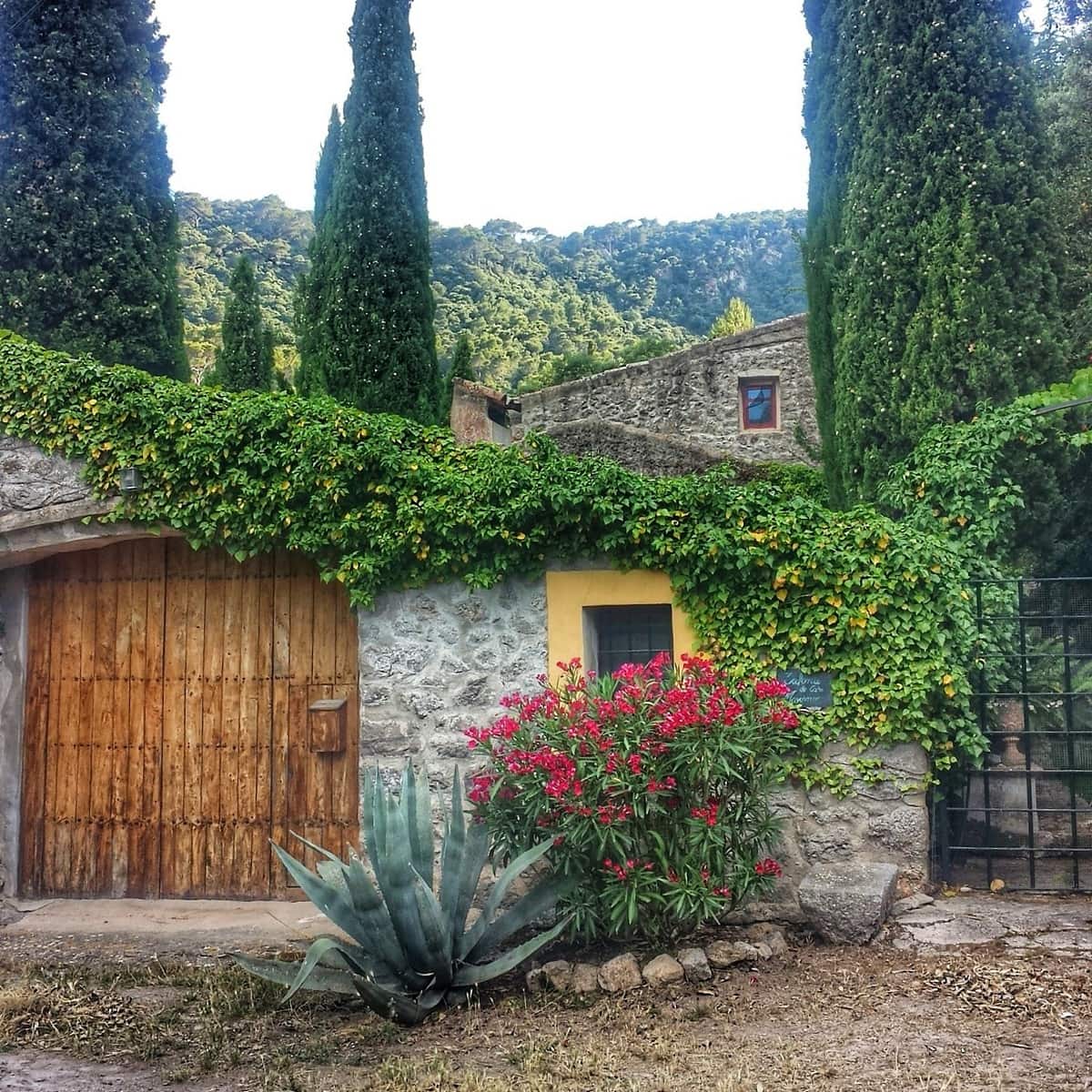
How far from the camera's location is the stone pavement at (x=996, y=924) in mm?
5133

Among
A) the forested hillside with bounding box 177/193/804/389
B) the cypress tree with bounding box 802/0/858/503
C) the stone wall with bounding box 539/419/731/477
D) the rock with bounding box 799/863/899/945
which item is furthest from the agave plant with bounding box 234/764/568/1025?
the forested hillside with bounding box 177/193/804/389

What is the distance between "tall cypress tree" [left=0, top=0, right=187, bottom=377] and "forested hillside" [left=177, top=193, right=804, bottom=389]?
1227cm

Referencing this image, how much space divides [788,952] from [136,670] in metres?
4.34

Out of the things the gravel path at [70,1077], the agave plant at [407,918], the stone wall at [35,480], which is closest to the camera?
the gravel path at [70,1077]

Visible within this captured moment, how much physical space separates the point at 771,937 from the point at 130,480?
14.3ft

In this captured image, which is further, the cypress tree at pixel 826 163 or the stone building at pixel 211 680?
the cypress tree at pixel 826 163

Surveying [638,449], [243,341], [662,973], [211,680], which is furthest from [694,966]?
[243,341]

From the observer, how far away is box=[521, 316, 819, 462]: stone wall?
15633 millimetres

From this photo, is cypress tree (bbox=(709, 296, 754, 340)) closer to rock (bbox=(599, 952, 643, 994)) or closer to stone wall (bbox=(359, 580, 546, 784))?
stone wall (bbox=(359, 580, 546, 784))

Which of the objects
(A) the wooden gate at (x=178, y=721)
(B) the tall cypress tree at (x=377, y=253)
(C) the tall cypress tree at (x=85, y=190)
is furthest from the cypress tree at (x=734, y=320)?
(A) the wooden gate at (x=178, y=721)

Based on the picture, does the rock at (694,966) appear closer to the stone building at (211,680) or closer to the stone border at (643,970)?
the stone border at (643,970)

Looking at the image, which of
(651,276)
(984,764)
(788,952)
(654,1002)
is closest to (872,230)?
(984,764)

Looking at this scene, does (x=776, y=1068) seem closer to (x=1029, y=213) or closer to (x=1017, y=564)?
(x=1017, y=564)

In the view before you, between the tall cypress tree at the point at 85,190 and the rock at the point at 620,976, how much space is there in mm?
7762
